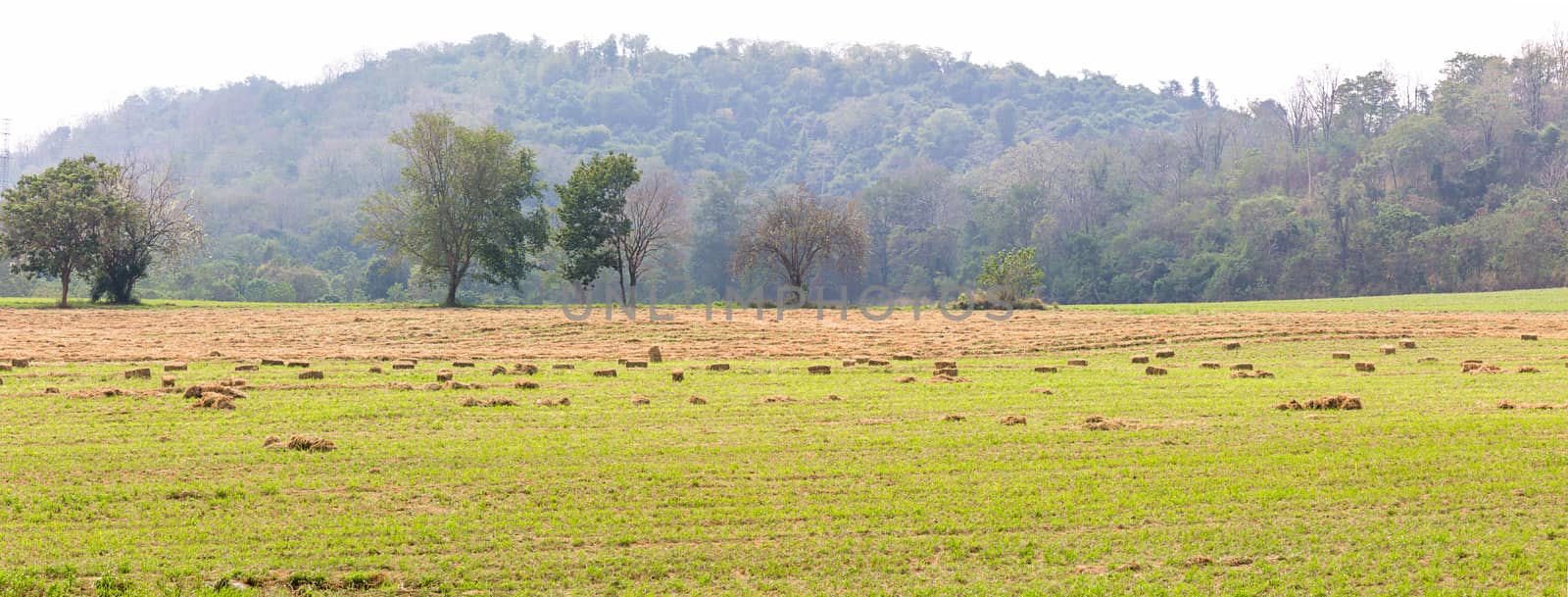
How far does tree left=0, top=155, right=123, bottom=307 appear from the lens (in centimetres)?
5691

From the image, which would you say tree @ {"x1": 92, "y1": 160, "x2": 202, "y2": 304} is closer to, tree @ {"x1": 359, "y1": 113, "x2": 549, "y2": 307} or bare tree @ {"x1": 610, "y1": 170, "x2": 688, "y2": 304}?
tree @ {"x1": 359, "y1": 113, "x2": 549, "y2": 307}

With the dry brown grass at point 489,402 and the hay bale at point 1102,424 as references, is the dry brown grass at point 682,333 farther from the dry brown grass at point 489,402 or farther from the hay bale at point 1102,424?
the hay bale at point 1102,424

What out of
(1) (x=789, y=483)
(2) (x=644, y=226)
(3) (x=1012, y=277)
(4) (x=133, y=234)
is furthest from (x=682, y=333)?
(4) (x=133, y=234)

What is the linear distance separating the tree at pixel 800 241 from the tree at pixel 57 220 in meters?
33.3

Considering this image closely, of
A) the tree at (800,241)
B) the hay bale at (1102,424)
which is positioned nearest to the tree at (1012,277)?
the tree at (800,241)

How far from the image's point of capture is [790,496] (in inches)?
530

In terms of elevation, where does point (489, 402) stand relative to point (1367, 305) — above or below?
below

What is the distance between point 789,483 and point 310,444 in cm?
637

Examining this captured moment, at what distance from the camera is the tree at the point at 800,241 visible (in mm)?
71250

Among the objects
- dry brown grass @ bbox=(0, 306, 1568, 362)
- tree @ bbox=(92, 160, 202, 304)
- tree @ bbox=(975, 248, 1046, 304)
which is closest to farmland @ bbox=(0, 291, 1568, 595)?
dry brown grass @ bbox=(0, 306, 1568, 362)

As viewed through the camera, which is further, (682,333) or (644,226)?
(644,226)

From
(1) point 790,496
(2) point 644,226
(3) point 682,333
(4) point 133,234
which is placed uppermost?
(2) point 644,226

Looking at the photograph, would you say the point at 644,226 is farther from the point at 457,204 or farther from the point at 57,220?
the point at 57,220

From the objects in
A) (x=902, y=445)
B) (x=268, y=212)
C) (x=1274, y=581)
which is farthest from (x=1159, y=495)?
(x=268, y=212)
